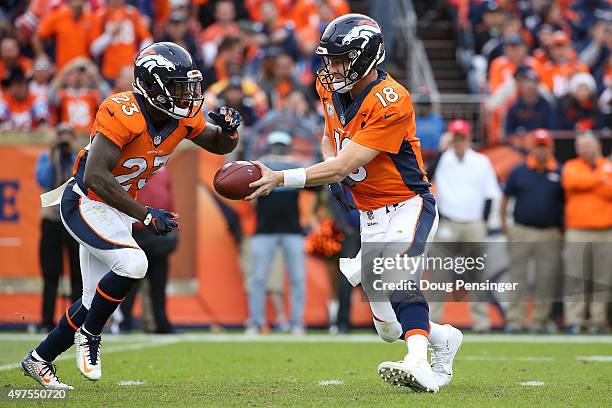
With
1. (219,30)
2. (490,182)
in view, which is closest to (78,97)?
(219,30)

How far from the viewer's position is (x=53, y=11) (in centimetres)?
1431

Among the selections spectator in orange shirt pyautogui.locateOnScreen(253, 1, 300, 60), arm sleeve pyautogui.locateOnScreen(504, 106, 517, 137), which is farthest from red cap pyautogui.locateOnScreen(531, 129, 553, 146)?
spectator in orange shirt pyautogui.locateOnScreen(253, 1, 300, 60)

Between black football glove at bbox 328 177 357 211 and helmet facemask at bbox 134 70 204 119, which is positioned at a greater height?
helmet facemask at bbox 134 70 204 119

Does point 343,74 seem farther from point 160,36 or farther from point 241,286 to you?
point 160,36

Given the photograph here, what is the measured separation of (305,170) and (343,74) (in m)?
0.60

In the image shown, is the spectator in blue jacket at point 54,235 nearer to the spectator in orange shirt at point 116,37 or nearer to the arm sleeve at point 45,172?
the arm sleeve at point 45,172

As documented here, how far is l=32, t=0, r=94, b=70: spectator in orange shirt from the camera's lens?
14.0 m

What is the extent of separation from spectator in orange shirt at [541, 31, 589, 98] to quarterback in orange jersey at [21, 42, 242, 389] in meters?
8.22

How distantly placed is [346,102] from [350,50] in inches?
14.5

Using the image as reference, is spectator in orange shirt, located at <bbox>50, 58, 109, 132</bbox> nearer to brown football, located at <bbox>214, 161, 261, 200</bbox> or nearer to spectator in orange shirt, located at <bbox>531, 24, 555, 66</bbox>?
spectator in orange shirt, located at <bbox>531, 24, 555, 66</bbox>

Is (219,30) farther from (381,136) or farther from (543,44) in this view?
(381,136)

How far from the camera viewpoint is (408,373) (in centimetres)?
582

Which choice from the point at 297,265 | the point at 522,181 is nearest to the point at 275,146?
the point at 297,265

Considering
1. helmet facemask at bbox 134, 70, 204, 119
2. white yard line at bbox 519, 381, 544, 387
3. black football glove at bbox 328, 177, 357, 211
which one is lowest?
white yard line at bbox 519, 381, 544, 387
